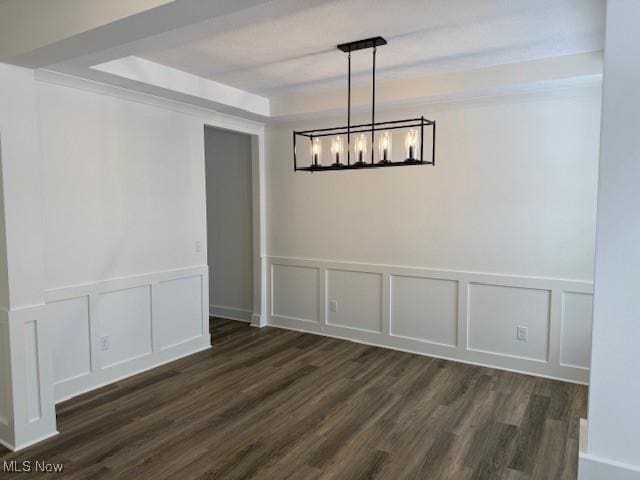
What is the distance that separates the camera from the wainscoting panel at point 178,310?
413 centimetres

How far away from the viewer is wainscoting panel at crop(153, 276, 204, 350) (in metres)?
4.13

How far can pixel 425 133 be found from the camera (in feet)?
13.9

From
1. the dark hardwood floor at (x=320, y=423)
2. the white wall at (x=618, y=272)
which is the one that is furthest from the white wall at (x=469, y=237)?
the white wall at (x=618, y=272)

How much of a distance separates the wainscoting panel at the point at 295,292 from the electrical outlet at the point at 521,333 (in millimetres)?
2132

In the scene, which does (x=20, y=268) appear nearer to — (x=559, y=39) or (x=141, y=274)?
(x=141, y=274)

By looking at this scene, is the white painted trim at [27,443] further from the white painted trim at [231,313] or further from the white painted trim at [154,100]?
the white painted trim at [231,313]

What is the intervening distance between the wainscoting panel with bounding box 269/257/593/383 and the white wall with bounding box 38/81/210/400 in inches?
48.4

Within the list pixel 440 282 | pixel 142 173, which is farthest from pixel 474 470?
pixel 142 173

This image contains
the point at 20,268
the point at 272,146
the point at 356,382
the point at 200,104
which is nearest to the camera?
the point at 20,268

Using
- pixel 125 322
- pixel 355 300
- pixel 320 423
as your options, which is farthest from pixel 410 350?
pixel 125 322

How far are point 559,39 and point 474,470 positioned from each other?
2.85m

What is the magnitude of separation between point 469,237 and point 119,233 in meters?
3.12

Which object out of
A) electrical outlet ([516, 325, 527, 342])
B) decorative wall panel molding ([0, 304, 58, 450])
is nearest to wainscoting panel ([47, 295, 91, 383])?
decorative wall panel molding ([0, 304, 58, 450])

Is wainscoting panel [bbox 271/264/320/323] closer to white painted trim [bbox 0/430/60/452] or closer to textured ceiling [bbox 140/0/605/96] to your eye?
textured ceiling [bbox 140/0/605/96]
